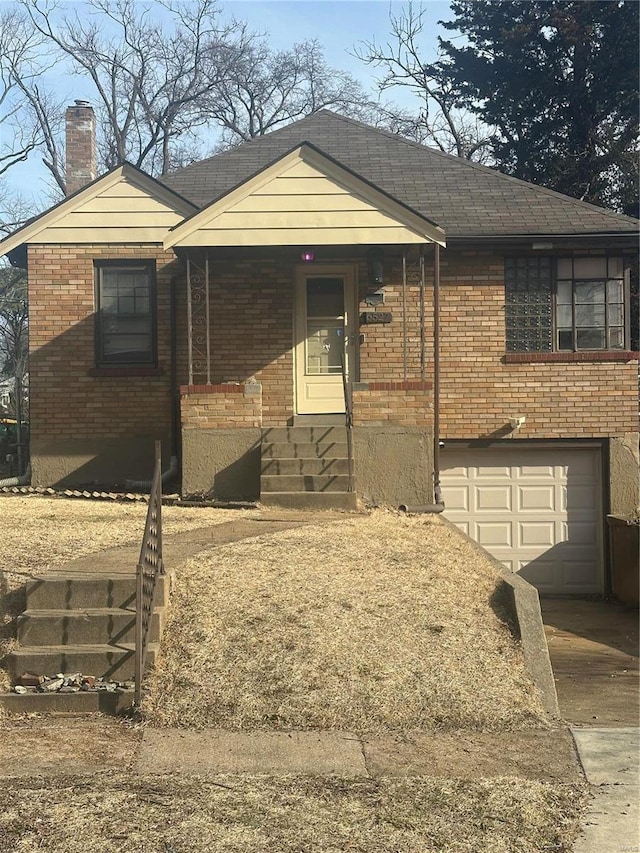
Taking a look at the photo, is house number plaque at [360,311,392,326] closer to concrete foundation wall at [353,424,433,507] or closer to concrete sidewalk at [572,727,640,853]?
concrete foundation wall at [353,424,433,507]

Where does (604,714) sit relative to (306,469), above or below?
below

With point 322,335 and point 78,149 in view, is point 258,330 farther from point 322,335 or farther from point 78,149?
point 78,149

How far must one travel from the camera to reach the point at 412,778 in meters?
4.81

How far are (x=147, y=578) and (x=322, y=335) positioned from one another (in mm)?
7851

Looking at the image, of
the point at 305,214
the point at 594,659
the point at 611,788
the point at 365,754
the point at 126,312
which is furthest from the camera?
the point at 126,312

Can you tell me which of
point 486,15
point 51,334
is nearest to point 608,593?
point 51,334

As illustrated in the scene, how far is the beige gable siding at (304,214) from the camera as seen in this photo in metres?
11.7

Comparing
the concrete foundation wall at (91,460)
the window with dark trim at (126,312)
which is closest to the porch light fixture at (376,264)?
the window with dark trim at (126,312)

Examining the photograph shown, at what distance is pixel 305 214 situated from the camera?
11992mm

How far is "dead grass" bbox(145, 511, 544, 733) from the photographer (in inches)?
224

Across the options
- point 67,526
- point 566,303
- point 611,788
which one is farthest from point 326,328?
point 611,788

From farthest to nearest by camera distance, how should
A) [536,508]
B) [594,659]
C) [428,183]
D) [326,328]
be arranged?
1. [428,183]
2. [536,508]
3. [326,328]
4. [594,659]

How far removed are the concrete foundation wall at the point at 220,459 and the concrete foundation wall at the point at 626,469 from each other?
18.5ft

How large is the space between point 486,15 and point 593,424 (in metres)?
19.3
